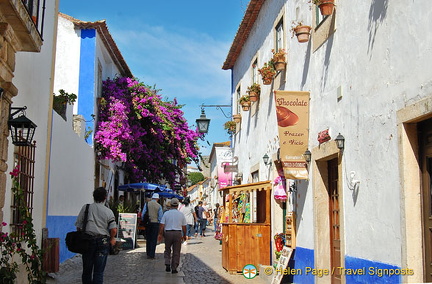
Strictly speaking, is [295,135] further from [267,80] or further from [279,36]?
[279,36]

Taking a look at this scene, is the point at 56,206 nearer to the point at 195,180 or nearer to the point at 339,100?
the point at 339,100

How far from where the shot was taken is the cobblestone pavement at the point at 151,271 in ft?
36.2

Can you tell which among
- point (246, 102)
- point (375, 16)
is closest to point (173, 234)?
point (246, 102)

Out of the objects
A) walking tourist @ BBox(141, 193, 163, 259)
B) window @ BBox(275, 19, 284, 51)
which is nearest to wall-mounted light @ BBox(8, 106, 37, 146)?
window @ BBox(275, 19, 284, 51)

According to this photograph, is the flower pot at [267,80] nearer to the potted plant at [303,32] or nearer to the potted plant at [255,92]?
the potted plant at [255,92]

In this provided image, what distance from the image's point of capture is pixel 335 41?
8414 mm

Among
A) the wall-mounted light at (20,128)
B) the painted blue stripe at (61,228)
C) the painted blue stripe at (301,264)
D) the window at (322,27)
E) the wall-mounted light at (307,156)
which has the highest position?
the window at (322,27)

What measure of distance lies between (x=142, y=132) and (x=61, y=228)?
914 cm

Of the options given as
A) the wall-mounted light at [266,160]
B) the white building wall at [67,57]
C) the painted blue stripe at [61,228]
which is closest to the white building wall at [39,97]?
the painted blue stripe at [61,228]

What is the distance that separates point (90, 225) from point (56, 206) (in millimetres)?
5133

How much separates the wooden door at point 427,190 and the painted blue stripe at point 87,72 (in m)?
14.3

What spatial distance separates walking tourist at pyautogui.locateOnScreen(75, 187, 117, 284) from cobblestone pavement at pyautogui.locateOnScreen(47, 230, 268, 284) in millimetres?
2858

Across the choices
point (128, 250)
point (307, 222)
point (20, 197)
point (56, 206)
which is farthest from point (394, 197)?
point (128, 250)

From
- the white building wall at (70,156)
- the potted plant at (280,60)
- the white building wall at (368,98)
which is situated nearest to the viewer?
the white building wall at (368,98)
